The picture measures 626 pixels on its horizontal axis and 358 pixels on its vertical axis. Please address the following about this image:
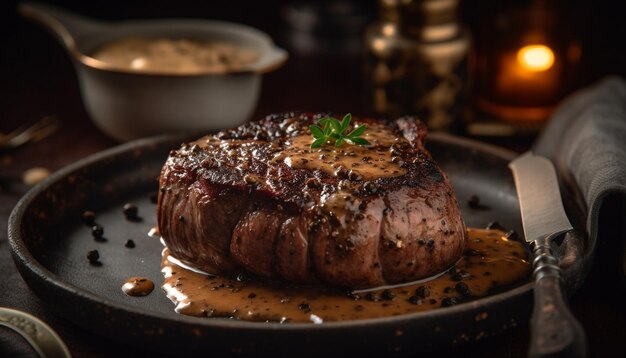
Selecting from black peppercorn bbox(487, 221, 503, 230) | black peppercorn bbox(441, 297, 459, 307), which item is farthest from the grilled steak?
black peppercorn bbox(487, 221, 503, 230)

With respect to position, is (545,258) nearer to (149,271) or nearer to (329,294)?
(329,294)

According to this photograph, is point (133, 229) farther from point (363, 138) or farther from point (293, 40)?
point (293, 40)

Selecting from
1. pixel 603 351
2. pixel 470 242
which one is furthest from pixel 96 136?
pixel 603 351

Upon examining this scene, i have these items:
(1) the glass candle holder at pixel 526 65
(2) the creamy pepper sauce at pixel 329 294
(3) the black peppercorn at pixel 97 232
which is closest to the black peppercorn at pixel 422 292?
(2) the creamy pepper sauce at pixel 329 294

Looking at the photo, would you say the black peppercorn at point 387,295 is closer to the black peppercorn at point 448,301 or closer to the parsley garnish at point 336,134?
the black peppercorn at point 448,301

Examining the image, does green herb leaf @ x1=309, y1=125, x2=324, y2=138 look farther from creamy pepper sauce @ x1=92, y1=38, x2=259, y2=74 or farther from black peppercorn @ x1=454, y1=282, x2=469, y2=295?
creamy pepper sauce @ x1=92, y1=38, x2=259, y2=74

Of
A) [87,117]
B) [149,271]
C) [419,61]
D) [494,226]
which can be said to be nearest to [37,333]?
[149,271]
